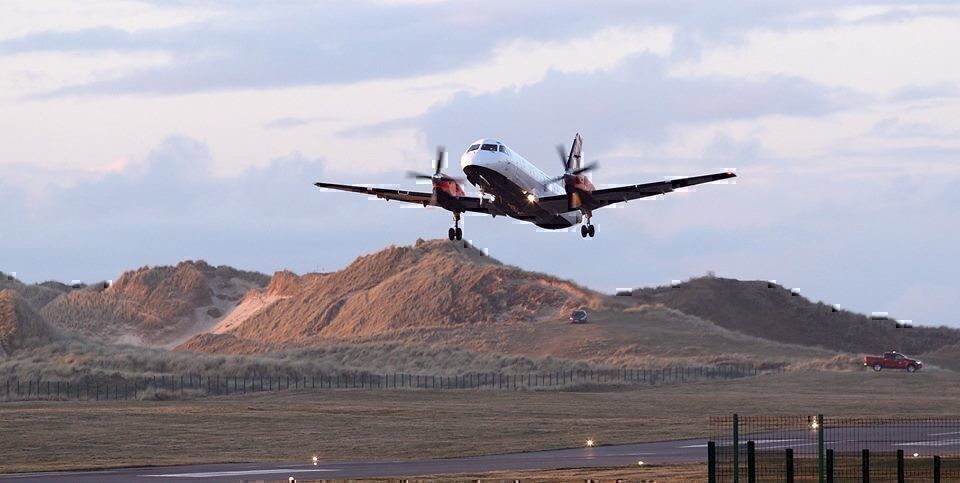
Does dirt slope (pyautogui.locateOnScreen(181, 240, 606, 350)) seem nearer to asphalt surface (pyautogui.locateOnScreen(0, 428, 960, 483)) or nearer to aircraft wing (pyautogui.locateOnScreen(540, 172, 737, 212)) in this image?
aircraft wing (pyautogui.locateOnScreen(540, 172, 737, 212))

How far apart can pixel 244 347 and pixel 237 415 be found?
97.2 m

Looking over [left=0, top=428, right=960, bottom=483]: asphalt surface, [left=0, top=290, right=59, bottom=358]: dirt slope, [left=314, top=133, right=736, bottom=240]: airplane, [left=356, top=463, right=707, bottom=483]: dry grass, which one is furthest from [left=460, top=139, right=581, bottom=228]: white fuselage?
[left=0, top=290, right=59, bottom=358]: dirt slope

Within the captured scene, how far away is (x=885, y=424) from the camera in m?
74.3

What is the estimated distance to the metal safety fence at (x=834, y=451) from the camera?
35344mm

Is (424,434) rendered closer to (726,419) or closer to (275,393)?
(726,419)

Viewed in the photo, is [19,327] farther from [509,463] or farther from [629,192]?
[509,463]

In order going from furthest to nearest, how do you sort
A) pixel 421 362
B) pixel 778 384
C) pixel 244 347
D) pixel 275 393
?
pixel 244 347, pixel 421 362, pixel 778 384, pixel 275 393

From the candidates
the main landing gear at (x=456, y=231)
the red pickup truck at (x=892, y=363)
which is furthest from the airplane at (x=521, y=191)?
the red pickup truck at (x=892, y=363)

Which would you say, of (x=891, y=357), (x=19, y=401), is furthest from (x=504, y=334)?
(x=19, y=401)

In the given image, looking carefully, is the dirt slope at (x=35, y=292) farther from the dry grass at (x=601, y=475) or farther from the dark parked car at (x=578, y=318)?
the dry grass at (x=601, y=475)

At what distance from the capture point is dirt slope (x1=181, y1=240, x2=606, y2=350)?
7067 inches

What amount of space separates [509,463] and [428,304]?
130137mm

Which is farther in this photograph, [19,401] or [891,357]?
[891,357]

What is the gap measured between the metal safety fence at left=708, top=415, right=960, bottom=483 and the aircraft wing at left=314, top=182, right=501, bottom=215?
51.7 feet
